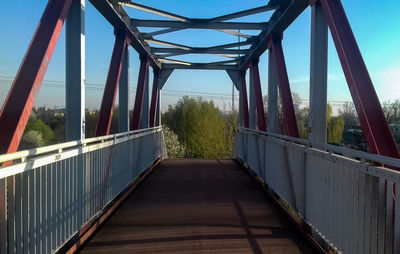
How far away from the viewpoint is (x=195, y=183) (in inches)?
248

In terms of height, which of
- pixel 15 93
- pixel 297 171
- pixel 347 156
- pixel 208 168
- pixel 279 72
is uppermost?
pixel 279 72

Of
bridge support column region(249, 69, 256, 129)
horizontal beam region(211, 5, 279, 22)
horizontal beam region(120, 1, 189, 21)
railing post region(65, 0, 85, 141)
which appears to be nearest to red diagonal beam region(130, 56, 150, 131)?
horizontal beam region(120, 1, 189, 21)

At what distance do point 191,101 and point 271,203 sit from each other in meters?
27.7

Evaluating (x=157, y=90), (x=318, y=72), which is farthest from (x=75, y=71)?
(x=157, y=90)

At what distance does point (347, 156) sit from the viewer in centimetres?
240

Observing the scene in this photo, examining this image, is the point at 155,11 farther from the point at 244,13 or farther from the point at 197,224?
the point at 197,224

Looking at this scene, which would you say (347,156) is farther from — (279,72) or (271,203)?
(279,72)

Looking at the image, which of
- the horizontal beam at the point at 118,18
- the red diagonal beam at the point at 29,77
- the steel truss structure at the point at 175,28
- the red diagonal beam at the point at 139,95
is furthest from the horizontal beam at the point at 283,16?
the red diagonal beam at the point at 29,77

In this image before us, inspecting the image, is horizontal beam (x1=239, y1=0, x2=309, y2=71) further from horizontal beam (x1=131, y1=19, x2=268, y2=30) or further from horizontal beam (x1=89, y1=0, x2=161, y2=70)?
horizontal beam (x1=89, y1=0, x2=161, y2=70)

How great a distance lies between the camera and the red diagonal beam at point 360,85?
2.61 metres

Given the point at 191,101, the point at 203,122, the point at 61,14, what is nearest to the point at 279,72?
the point at 61,14

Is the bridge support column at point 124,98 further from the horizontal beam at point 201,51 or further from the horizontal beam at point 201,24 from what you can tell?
the horizontal beam at point 201,51

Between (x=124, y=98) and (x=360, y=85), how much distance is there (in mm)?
4623

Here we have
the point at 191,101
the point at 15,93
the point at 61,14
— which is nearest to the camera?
the point at 15,93
